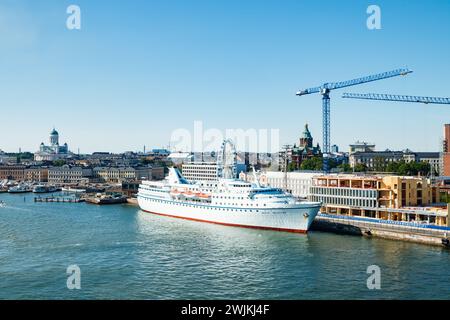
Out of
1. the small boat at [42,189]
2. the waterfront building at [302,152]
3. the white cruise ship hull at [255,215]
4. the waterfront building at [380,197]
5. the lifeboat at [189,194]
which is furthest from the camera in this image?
the waterfront building at [302,152]

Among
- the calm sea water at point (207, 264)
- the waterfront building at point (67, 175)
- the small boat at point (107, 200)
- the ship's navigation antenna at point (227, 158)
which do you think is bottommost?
the calm sea water at point (207, 264)

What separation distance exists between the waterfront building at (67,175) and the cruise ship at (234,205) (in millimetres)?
28408

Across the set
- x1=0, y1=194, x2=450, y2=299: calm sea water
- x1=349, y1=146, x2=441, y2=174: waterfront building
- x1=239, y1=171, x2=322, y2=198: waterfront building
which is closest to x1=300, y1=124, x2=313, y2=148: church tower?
x1=349, y1=146, x2=441, y2=174: waterfront building

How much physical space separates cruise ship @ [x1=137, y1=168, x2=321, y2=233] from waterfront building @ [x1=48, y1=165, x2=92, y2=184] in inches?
1118

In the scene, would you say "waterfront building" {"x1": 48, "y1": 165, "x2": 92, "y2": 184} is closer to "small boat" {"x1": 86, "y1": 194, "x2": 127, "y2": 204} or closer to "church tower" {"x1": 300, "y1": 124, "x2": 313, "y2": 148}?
"small boat" {"x1": 86, "y1": 194, "x2": 127, "y2": 204}

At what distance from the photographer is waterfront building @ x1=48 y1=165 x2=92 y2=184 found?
5443cm

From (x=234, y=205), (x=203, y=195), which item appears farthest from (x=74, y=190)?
(x=234, y=205)

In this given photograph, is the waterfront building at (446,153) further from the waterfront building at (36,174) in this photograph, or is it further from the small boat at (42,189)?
the waterfront building at (36,174)

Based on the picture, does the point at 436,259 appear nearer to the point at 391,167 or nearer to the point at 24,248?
the point at 24,248

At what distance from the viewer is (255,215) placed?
21.7 meters

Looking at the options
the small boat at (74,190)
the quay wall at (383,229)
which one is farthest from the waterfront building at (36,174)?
the quay wall at (383,229)

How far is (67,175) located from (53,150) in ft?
171

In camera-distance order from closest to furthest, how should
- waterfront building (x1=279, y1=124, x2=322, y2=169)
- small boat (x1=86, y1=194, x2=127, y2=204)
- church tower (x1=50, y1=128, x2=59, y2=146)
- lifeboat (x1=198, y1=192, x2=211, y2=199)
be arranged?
lifeboat (x1=198, y1=192, x2=211, y2=199) < small boat (x1=86, y1=194, x2=127, y2=204) < waterfront building (x1=279, y1=124, x2=322, y2=169) < church tower (x1=50, y1=128, x2=59, y2=146)

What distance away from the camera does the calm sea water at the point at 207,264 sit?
11.4 metres
